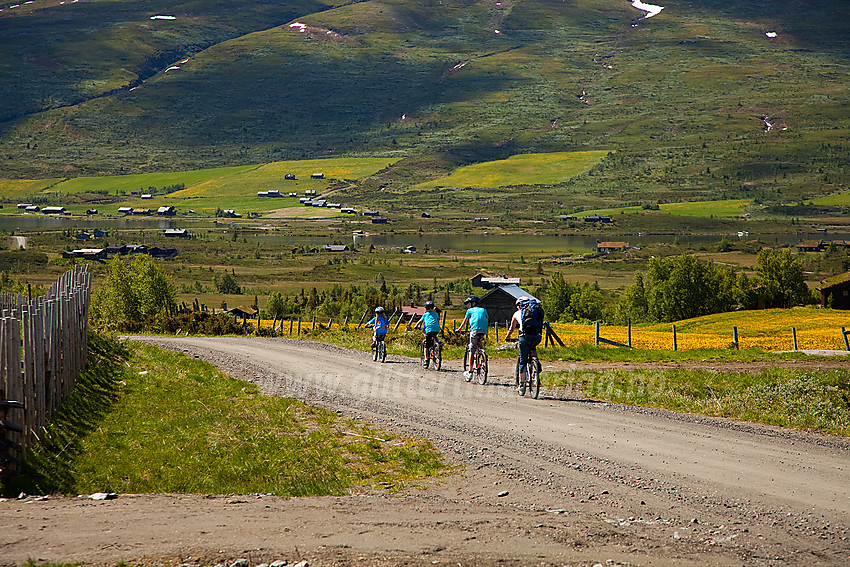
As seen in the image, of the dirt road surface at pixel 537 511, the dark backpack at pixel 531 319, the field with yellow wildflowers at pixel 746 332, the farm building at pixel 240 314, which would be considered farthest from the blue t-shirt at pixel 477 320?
the farm building at pixel 240 314

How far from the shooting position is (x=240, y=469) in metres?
12.8

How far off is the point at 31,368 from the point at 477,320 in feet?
40.0

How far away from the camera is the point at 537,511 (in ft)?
35.1

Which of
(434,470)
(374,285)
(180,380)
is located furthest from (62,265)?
(434,470)

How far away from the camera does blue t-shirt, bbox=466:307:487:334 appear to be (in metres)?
22.6

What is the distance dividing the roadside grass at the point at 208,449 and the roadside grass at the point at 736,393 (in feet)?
22.4

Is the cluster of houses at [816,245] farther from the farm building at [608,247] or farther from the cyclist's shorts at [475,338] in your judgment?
the cyclist's shorts at [475,338]

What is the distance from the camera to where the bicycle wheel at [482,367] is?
22.2m

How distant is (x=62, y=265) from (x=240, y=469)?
501ft

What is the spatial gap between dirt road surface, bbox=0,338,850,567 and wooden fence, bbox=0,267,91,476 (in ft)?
4.26

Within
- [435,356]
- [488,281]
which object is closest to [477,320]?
[435,356]

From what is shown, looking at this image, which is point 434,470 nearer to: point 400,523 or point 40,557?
point 400,523

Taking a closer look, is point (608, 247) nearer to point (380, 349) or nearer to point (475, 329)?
point (380, 349)

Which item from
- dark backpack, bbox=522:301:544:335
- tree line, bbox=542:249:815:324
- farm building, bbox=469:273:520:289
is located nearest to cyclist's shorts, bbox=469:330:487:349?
dark backpack, bbox=522:301:544:335
